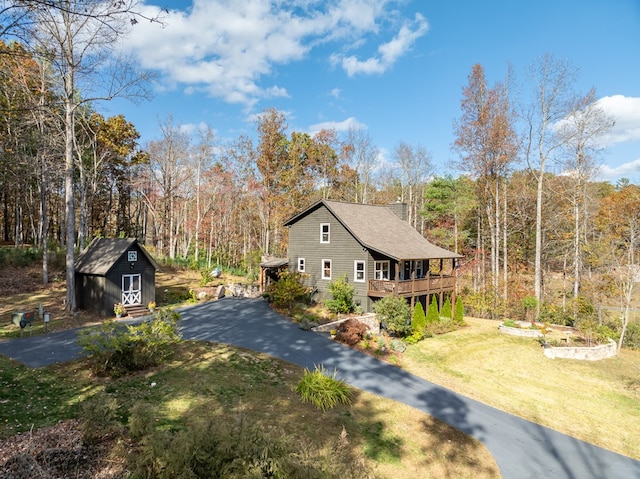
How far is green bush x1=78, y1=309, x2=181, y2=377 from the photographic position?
33.4 ft

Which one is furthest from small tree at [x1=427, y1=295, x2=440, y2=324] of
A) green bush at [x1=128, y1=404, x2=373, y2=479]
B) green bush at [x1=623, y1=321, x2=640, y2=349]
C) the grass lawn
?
green bush at [x1=128, y1=404, x2=373, y2=479]

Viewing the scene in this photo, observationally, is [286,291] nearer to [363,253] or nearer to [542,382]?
[363,253]

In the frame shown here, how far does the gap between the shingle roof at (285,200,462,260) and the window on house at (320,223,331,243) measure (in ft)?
4.37

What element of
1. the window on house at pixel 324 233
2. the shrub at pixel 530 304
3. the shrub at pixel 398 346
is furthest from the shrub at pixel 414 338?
the shrub at pixel 530 304

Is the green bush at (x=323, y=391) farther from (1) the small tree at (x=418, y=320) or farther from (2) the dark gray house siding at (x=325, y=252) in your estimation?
(2) the dark gray house siding at (x=325, y=252)

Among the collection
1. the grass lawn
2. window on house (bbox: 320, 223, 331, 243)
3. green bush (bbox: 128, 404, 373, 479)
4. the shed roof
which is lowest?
the grass lawn

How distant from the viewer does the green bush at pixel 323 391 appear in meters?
10.1

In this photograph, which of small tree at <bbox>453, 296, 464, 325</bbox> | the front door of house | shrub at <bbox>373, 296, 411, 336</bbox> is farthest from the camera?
small tree at <bbox>453, 296, 464, 325</bbox>

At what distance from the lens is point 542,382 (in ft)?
45.8

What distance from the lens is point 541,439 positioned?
32.0 ft

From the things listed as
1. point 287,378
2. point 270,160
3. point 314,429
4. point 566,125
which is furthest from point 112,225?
point 566,125

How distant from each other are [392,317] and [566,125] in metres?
18.7

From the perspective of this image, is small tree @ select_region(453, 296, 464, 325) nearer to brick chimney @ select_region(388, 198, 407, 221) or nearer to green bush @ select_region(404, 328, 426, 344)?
green bush @ select_region(404, 328, 426, 344)

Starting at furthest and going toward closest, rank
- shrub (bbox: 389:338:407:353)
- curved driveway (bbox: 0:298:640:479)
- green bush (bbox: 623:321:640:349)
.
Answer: green bush (bbox: 623:321:640:349) → shrub (bbox: 389:338:407:353) → curved driveway (bbox: 0:298:640:479)
